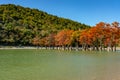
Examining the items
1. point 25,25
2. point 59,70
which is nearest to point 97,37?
point 59,70

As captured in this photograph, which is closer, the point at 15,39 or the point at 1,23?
the point at 15,39

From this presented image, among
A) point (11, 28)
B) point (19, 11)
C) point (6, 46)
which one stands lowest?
Result: point (6, 46)

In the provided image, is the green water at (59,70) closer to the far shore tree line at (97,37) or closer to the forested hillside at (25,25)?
the far shore tree line at (97,37)

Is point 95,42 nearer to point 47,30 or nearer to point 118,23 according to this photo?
point 118,23

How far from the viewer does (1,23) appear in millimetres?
132875

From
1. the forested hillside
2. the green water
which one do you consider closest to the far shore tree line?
the forested hillside

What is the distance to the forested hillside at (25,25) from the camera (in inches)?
4633

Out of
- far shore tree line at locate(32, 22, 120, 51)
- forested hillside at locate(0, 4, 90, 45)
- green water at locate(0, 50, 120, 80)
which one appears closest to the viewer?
green water at locate(0, 50, 120, 80)

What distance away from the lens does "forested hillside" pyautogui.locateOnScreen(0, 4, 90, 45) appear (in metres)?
118

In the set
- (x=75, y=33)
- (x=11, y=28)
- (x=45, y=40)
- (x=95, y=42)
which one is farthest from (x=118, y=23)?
(x=11, y=28)

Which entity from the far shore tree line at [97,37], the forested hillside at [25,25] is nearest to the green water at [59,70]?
the far shore tree line at [97,37]

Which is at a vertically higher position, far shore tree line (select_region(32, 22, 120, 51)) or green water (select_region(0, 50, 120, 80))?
far shore tree line (select_region(32, 22, 120, 51))

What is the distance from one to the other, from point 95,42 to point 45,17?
298 ft

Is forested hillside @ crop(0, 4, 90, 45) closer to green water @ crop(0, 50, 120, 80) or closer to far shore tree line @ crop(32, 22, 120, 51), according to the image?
far shore tree line @ crop(32, 22, 120, 51)
